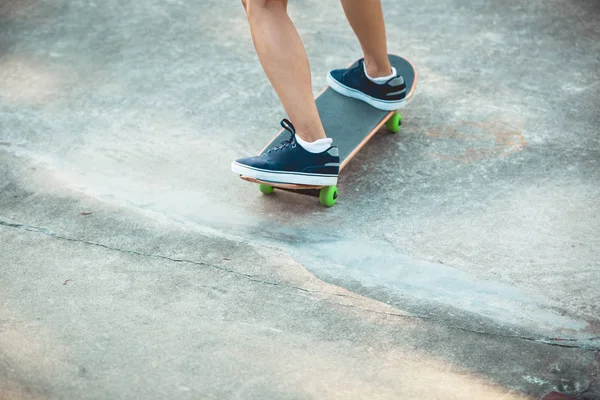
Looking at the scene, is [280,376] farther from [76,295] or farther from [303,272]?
[76,295]

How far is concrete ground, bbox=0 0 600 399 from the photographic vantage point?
1.92 meters

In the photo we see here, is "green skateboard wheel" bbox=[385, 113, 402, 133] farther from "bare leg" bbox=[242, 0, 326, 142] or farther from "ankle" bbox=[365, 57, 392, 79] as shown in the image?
"bare leg" bbox=[242, 0, 326, 142]

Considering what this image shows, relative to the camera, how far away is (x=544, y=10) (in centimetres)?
398

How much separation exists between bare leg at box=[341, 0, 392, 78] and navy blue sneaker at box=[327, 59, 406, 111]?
0.04 metres

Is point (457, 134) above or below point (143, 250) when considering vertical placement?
below

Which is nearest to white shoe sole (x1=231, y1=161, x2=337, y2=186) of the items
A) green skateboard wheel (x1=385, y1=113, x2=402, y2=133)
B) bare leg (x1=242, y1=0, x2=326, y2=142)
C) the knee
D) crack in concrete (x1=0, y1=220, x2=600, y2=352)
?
bare leg (x1=242, y1=0, x2=326, y2=142)

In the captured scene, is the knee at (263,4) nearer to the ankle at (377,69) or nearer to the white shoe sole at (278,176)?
the white shoe sole at (278,176)

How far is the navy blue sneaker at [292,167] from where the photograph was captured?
2.54m

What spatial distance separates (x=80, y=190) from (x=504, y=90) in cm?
181

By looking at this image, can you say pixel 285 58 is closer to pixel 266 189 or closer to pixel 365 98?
pixel 266 189

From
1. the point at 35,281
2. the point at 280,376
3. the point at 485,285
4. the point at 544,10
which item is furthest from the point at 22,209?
the point at 544,10

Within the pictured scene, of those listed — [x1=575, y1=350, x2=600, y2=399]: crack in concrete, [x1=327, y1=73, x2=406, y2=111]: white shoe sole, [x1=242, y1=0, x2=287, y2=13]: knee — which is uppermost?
[x1=242, y1=0, x2=287, y2=13]: knee

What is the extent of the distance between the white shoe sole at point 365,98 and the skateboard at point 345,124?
0.6 inches

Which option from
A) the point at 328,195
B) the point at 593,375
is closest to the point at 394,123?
the point at 328,195
